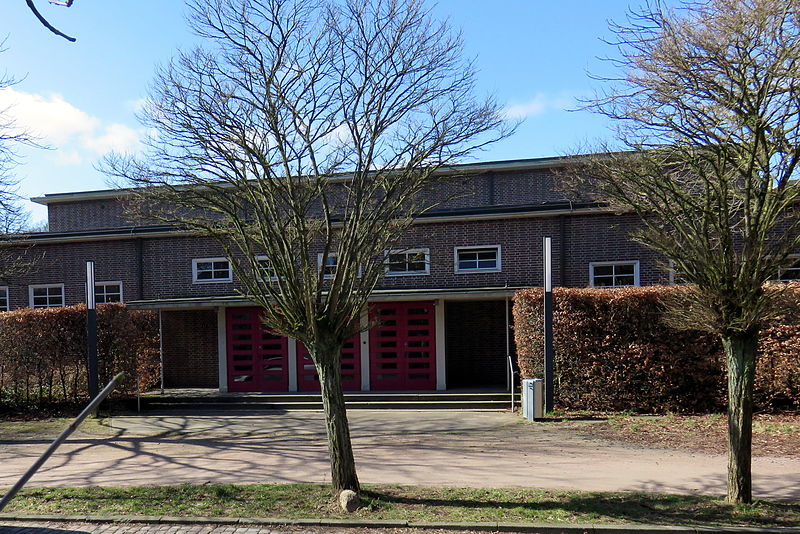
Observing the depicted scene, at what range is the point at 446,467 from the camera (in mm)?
9102

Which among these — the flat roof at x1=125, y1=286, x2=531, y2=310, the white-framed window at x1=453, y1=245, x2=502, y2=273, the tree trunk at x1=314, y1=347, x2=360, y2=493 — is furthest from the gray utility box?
the tree trunk at x1=314, y1=347, x2=360, y2=493

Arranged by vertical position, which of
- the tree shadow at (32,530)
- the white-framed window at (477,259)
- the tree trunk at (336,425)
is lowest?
the tree shadow at (32,530)

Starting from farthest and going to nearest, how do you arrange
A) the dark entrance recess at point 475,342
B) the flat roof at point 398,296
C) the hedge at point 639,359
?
the dark entrance recess at point 475,342 < the flat roof at point 398,296 < the hedge at point 639,359

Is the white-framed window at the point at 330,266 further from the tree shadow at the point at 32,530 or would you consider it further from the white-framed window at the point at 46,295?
the white-framed window at the point at 46,295

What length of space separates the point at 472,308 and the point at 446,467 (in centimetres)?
949

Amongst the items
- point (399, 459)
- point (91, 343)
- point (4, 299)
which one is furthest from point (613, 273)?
point (4, 299)

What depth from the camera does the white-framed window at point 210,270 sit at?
19.0 metres

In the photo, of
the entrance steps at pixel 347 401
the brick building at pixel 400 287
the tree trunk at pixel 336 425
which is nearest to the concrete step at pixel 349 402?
the entrance steps at pixel 347 401

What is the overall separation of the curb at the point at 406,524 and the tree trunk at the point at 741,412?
774mm

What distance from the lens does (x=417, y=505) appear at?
707 cm

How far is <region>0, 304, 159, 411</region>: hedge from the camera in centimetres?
1534

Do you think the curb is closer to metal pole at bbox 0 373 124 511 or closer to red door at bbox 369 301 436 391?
metal pole at bbox 0 373 124 511

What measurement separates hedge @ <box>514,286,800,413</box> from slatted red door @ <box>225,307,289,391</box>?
24.6 feet

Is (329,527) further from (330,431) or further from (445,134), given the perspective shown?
(445,134)
